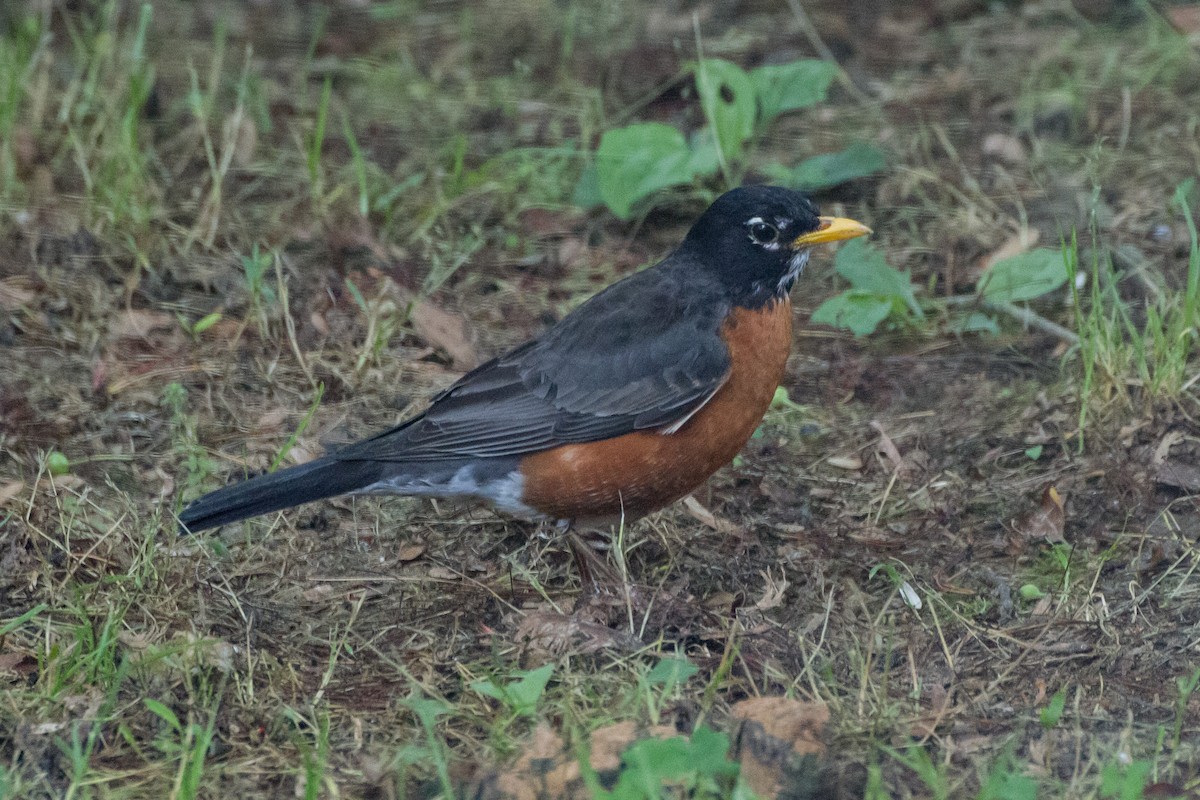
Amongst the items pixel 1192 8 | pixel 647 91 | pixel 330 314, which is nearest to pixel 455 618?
pixel 330 314

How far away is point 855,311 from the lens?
5188mm

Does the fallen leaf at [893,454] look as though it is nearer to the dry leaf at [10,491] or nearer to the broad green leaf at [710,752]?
the broad green leaf at [710,752]

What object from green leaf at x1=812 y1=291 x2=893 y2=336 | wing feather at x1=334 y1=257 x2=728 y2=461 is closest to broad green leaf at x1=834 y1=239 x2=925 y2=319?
green leaf at x1=812 y1=291 x2=893 y2=336

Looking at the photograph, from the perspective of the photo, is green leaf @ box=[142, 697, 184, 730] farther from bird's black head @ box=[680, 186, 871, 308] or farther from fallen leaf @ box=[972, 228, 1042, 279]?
fallen leaf @ box=[972, 228, 1042, 279]

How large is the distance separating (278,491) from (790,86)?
10.4 feet

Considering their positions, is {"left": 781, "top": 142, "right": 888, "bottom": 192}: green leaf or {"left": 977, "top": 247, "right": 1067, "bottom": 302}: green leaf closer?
{"left": 977, "top": 247, "right": 1067, "bottom": 302}: green leaf

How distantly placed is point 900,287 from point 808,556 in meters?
1.45

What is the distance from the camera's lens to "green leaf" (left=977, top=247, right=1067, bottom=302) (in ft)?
16.7

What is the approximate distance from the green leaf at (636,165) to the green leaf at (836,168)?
0.51 m

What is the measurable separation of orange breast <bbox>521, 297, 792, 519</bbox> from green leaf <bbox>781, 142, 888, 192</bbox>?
1959 millimetres

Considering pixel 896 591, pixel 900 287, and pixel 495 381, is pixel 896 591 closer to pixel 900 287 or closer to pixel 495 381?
pixel 495 381

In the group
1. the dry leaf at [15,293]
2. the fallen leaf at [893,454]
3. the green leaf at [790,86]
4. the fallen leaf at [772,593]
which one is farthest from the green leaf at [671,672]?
the green leaf at [790,86]

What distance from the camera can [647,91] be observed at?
6.79 m

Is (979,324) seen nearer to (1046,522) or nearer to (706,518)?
(1046,522)
